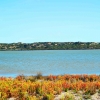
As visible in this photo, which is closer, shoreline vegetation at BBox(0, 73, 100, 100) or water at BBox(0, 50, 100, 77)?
shoreline vegetation at BBox(0, 73, 100, 100)

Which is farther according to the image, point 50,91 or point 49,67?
point 49,67

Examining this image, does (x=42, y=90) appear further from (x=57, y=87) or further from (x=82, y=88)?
(x=82, y=88)

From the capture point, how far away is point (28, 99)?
12578 millimetres

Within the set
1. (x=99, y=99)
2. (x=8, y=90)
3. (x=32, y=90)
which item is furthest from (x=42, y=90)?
(x=99, y=99)

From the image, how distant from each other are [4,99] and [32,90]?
171 centimetres

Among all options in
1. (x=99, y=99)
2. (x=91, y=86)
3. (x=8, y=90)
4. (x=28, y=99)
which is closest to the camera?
(x=28, y=99)

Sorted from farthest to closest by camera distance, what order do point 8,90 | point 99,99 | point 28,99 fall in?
point 8,90, point 99,99, point 28,99

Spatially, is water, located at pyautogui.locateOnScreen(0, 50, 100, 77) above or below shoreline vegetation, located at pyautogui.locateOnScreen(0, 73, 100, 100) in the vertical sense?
below

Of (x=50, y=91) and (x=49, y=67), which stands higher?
(x=50, y=91)

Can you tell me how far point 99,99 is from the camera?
13.4 meters

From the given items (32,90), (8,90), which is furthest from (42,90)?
(8,90)

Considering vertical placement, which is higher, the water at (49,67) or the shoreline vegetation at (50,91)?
the shoreline vegetation at (50,91)

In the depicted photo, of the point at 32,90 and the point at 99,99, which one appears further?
the point at 32,90

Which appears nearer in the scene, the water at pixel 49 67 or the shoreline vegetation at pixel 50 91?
the shoreline vegetation at pixel 50 91
